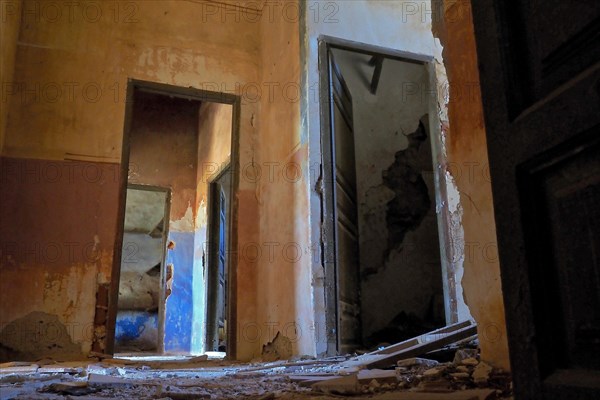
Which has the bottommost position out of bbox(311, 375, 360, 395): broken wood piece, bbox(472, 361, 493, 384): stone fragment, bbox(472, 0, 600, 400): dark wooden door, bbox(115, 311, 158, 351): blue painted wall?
bbox(115, 311, 158, 351): blue painted wall

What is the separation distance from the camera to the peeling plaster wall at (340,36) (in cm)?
388

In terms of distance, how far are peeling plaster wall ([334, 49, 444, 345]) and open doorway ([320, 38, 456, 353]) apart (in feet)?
0.03

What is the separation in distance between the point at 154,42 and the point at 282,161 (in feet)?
6.19

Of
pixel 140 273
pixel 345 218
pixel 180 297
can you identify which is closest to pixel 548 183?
pixel 345 218

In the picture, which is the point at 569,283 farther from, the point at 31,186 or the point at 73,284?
the point at 31,186

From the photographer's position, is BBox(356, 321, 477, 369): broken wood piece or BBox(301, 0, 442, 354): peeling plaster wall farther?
BBox(301, 0, 442, 354): peeling plaster wall

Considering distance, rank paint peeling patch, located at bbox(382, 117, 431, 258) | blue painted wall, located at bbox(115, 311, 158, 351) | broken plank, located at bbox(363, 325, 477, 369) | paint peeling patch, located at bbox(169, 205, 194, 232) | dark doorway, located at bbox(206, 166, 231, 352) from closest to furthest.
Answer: broken plank, located at bbox(363, 325, 477, 369)
paint peeling patch, located at bbox(382, 117, 431, 258)
dark doorway, located at bbox(206, 166, 231, 352)
paint peeling patch, located at bbox(169, 205, 194, 232)
blue painted wall, located at bbox(115, 311, 158, 351)

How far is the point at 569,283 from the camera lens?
909mm

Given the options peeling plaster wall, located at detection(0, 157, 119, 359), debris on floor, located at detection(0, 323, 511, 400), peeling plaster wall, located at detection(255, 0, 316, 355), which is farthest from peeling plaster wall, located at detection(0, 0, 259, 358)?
debris on floor, located at detection(0, 323, 511, 400)

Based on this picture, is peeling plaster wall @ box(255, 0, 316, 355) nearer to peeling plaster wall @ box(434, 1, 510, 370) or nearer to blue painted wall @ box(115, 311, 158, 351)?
peeling plaster wall @ box(434, 1, 510, 370)

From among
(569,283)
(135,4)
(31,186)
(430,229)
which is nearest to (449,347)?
(569,283)

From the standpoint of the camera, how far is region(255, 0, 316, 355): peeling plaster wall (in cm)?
401

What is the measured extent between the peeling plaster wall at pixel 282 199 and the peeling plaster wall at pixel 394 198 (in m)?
0.81

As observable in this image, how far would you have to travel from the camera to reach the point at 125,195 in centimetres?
468
